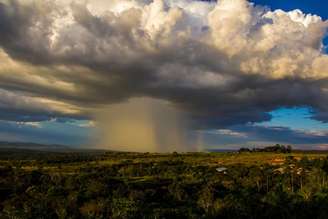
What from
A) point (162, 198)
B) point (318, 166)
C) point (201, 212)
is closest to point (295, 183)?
point (318, 166)

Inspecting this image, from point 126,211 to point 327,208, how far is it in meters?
27.5

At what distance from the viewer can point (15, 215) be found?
132 feet

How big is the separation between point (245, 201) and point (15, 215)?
103 ft

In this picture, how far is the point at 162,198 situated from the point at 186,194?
430 cm

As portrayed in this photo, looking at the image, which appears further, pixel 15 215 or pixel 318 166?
pixel 318 166

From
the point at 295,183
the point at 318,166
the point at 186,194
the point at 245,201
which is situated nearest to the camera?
the point at 245,201

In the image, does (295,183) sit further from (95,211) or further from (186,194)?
(95,211)

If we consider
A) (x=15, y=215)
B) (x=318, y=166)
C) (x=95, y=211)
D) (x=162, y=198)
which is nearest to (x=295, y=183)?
(x=318, y=166)

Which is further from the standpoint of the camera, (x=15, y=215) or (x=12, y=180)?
(x=12, y=180)

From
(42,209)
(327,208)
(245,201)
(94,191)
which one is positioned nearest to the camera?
(42,209)

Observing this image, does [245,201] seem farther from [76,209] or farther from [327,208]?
[76,209]

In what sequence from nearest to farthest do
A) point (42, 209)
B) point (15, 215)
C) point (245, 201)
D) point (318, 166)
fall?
point (15, 215) → point (42, 209) → point (245, 201) → point (318, 166)

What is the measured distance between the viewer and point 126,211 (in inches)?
1681

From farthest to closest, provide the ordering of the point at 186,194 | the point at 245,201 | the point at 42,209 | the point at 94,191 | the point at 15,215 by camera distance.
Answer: the point at 186,194 → the point at 94,191 → the point at 245,201 → the point at 42,209 → the point at 15,215
